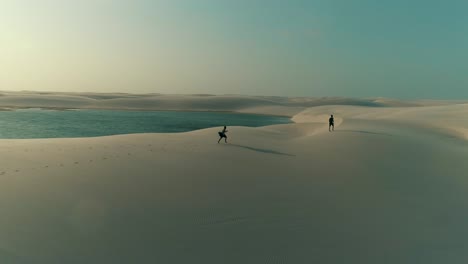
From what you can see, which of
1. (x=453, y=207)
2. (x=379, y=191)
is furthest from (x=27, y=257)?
(x=453, y=207)

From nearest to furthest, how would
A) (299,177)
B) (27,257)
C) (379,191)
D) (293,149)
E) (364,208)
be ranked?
(27,257)
(364,208)
(379,191)
(299,177)
(293,149)

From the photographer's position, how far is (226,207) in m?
6.11

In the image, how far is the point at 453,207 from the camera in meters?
6.62

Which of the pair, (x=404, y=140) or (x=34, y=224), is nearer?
(x=34, y=224)

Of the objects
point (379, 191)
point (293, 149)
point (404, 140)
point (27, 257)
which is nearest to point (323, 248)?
point (379, 191)

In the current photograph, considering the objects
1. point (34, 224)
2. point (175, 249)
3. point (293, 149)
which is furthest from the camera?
point (293, 149)

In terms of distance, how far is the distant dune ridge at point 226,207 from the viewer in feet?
15.1

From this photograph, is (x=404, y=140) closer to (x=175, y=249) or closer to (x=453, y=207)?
(x=453, y=207)

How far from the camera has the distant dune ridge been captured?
15.1ft

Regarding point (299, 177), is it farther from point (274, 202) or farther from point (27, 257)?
point (27, 257)

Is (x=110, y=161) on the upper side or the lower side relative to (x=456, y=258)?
upper

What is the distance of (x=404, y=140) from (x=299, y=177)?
31.6ft

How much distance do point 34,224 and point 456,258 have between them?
6446mm

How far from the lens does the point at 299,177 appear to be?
8.41 meters
